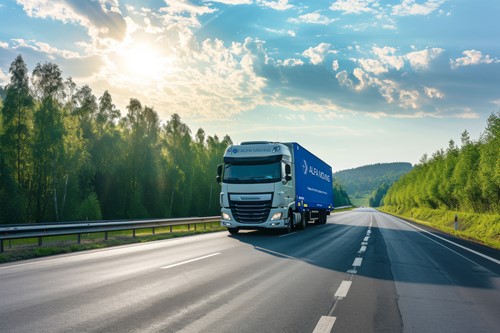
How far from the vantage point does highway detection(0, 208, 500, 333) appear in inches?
204

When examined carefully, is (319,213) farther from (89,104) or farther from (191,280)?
(89,104)

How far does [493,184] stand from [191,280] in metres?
30.3

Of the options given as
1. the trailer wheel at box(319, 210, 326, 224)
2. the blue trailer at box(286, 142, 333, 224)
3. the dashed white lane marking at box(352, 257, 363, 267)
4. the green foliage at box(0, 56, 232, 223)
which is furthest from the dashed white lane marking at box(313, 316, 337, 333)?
the green foliage at box(0, 56, 232, 223)

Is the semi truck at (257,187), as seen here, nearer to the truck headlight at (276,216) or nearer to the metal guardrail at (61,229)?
the truck headlight at (276,216)

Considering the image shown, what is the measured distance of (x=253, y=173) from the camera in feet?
63.9

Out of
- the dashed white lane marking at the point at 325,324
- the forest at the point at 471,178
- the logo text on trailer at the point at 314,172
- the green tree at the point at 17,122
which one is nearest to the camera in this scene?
the dashed white lane marking at the point at 325,324

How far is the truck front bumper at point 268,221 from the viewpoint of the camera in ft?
62.3

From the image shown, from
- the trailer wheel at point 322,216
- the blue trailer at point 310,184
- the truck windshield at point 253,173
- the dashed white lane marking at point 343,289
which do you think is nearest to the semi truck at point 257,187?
the truck windshield at point 253,173

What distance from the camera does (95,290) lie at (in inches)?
280

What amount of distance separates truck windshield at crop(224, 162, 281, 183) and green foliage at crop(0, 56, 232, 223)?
2774 cm

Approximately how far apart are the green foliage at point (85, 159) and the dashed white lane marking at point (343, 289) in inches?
1495

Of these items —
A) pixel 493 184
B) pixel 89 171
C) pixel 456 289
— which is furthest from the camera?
pixel 89 171

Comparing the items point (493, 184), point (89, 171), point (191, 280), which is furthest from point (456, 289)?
point (89, 171)

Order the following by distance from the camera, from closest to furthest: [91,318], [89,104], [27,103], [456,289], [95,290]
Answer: [91,318], [95,290], [456,289], [27,103], [89,104]
